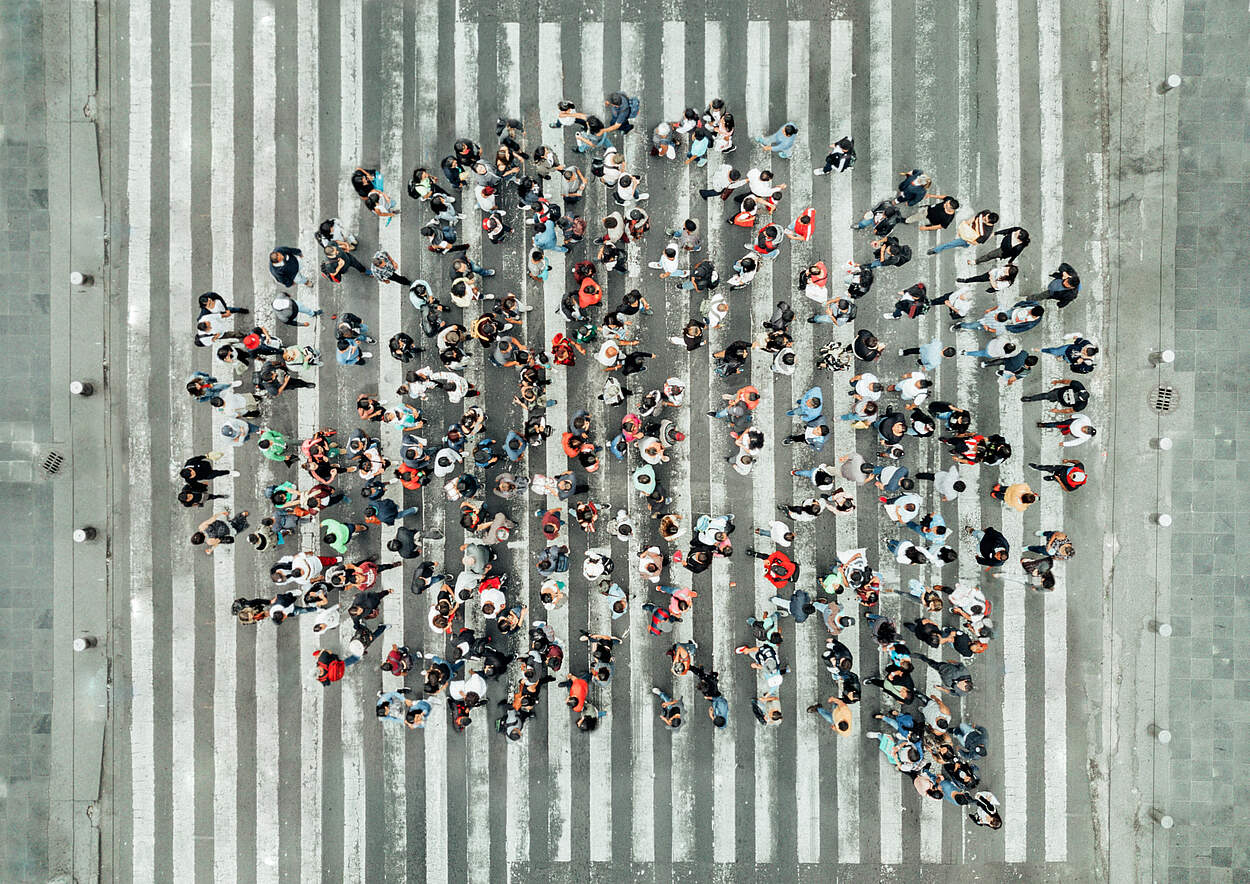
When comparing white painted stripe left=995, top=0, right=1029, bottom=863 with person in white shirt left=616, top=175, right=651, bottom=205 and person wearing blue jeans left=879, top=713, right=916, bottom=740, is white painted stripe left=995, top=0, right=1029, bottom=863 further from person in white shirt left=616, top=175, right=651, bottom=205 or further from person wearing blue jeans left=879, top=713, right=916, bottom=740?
person in white shirt left=616, top=175, right=651, bottom=205

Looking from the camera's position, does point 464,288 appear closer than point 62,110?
Yes

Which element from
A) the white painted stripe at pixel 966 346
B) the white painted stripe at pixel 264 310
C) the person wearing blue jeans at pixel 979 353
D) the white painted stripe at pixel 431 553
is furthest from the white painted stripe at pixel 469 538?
the person wearing blue jeans at pixel 979 353

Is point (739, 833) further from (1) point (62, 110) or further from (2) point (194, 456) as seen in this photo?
(1) point (62, 110)

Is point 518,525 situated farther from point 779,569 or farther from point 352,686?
point 779,569

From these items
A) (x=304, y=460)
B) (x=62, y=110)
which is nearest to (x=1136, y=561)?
(x=304, y=460)

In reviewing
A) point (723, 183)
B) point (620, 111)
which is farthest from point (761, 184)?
point (620, 111)

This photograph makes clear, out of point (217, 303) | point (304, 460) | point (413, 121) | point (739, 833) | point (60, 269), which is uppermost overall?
point (413, 121)

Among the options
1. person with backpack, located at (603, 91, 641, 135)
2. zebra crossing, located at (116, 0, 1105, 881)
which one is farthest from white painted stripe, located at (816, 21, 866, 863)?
person with backpack, located at (603, 91, 641, 135)
